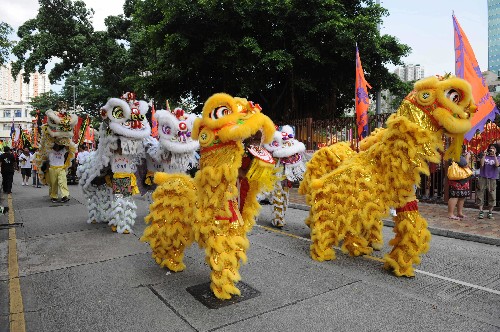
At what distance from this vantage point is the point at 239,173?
3566mm

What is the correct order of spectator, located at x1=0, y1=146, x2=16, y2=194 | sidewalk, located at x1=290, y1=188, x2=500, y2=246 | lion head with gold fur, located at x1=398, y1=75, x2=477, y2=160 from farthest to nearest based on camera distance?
spectator, located at x1=0, y1=146, x2=16, y2=194
sidewalk, located at x1=290, y1=188, x2=500, y2=246
lion head with gold fur, located at x1=398, y1=75, x2=477, y2=160

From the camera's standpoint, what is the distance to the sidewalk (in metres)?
6.09

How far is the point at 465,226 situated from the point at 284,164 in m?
3.53

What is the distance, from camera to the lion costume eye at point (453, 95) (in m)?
3.73

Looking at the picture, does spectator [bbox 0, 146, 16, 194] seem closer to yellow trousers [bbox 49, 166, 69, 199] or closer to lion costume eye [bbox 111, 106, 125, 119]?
yellow trousers [bbox 49, 166, 69, 199]

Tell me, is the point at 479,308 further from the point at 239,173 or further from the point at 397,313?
the point at 239,173

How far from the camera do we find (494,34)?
4088cm

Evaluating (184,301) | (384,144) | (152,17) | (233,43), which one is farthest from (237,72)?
(184,301)

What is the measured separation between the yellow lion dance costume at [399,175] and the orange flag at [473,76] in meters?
3.75

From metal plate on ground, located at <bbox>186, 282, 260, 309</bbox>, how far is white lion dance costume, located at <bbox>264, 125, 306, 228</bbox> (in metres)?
2.98

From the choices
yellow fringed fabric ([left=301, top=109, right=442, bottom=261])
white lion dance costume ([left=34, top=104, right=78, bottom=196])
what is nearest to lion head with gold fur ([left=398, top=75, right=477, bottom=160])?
yellow fringed fabric ([left=301, top=109, right=442, bottom=261])

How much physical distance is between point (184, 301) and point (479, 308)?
8.71 feet

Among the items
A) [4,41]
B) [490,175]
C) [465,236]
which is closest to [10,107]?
[4,41]

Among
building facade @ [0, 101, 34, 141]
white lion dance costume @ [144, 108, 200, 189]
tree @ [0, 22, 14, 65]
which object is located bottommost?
white lion dance costume @ [144, 108, 200, 189]
